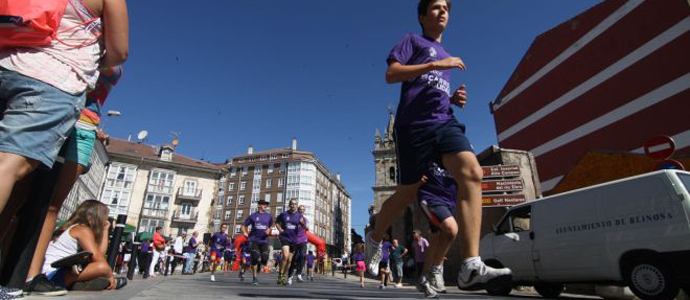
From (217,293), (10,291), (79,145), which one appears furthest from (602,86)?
(10,291)

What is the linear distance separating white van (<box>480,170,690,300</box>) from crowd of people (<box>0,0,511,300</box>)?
266 cm

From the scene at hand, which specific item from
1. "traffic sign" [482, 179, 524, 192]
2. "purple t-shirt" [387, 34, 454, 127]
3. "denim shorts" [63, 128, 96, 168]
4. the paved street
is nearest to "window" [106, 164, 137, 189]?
"traffic sign" [482, 179, 524, 192]

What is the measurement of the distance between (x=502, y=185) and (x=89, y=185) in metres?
41.2

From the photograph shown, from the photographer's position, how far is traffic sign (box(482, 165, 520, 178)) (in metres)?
12.0

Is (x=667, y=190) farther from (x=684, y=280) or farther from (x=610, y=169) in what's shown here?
(x=610, y=169)

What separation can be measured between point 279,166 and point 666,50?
2574 inches

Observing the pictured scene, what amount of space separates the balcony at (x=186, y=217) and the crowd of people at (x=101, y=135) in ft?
168

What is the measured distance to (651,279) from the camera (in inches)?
194

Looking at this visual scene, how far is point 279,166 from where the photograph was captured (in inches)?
2876

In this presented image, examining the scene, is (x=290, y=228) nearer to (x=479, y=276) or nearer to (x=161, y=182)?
(x=479, y=276)

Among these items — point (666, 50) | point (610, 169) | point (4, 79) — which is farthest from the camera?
point (666, 50)

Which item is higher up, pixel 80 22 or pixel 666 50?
pixel 666 50

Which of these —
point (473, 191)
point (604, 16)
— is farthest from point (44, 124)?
point (604, 16)

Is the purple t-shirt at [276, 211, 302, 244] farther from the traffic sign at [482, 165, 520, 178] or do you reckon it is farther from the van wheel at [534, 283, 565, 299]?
the traffic sign at [482, 165, 520, 178]
